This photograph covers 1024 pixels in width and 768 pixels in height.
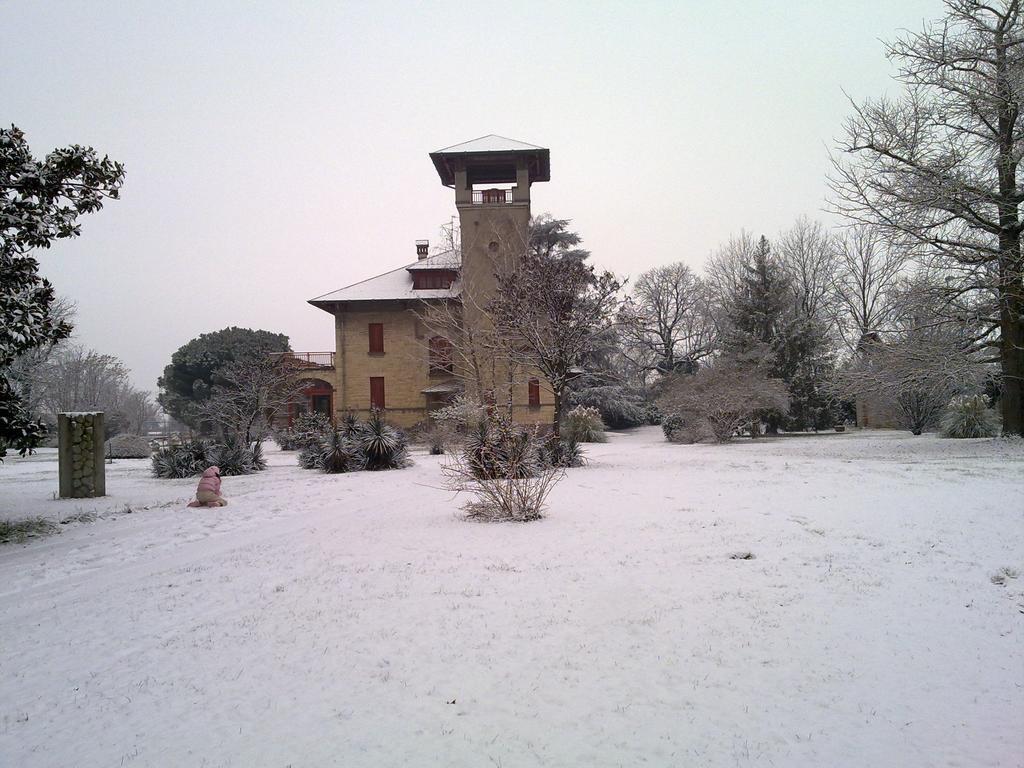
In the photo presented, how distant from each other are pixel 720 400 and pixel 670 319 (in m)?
22.8

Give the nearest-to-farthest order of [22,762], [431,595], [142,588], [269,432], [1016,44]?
1. [22,762]
2. [431,595]
3. [142,588]
4. [1016,44]
5. [269,432]

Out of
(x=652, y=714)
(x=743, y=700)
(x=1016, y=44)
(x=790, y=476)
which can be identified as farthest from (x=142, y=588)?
(x=1016, y=44)

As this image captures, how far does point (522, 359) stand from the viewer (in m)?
18.4

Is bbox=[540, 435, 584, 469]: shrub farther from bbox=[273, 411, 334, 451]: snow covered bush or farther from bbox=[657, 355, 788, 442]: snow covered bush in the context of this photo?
bbox=[273, 411, 334, 451]: snow covered bush

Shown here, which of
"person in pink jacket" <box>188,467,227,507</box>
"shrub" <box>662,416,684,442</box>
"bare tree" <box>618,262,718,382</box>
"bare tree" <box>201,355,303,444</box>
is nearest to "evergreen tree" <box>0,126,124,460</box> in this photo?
"person in pink jacket" <box>188,467,227,507</box>

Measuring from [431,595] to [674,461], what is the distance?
1224cm

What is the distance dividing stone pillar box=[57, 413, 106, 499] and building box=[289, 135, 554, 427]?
60.7ft

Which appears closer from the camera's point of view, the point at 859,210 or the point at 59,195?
the point at 59,195

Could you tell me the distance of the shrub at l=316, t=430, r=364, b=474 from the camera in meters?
15.6

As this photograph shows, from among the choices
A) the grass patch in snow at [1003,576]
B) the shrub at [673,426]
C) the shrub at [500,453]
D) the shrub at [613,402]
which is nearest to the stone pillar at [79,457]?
the shrub at [500,453]

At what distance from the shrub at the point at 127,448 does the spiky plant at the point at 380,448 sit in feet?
41.3

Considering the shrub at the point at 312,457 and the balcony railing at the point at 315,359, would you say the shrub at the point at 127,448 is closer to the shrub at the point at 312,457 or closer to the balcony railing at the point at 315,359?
the balcony railing at the point at 315,359

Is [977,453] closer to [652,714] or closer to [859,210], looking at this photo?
[859,210]

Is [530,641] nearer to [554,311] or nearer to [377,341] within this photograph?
[554,311]
